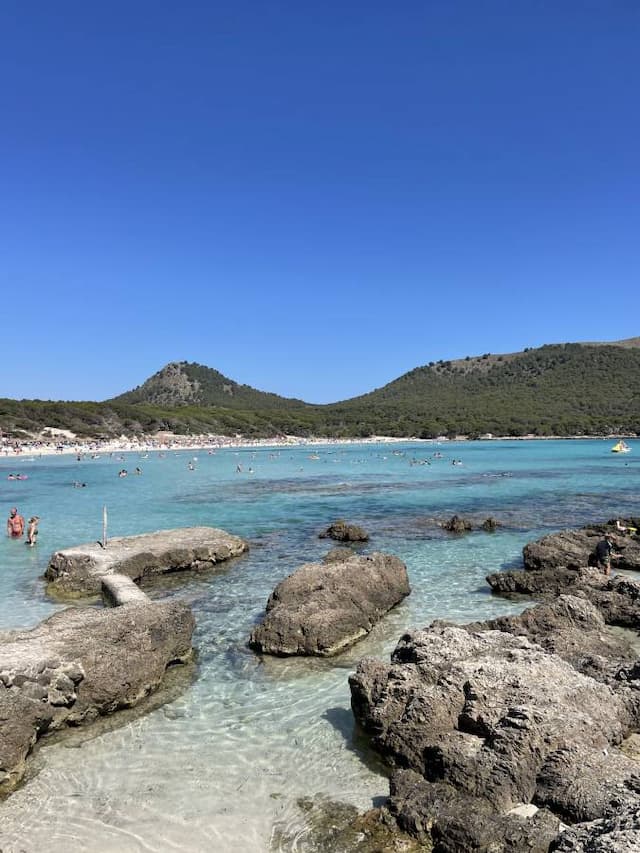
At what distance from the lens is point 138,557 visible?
14969mm

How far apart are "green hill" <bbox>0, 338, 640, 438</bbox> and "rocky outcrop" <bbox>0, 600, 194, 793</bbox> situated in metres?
86.4

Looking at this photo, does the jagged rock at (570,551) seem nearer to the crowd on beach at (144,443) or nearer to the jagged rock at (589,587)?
the jagged rock at (589,587)

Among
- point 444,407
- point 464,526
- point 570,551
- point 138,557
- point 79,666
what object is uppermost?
point 444,407

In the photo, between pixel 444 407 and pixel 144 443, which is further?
pixel 444 407

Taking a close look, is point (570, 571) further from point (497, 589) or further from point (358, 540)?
point (358, 540)

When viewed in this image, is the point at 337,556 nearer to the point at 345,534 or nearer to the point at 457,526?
Answer: the point at 345,534

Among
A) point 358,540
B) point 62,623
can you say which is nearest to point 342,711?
point 62,623

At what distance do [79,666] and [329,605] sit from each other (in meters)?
4.33

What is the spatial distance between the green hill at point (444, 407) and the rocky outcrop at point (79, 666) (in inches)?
3400

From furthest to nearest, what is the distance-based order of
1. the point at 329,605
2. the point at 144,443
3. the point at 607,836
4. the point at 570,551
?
the point at 144,443 < the point at 570,551 < the point at 329,605 < the point at 607,836

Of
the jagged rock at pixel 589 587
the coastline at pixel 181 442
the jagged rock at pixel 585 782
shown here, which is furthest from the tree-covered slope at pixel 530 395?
the jagged rock at pixel 585 782

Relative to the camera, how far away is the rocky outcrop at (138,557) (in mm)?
13547

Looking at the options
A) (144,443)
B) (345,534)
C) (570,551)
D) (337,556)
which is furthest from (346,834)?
(144,443)

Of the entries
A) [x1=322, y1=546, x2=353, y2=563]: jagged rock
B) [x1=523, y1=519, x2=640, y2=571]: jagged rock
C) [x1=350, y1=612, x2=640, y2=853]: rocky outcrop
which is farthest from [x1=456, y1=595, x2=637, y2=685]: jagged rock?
[x1=322, y1=546, x2=353, y2=563]: jagged rock
